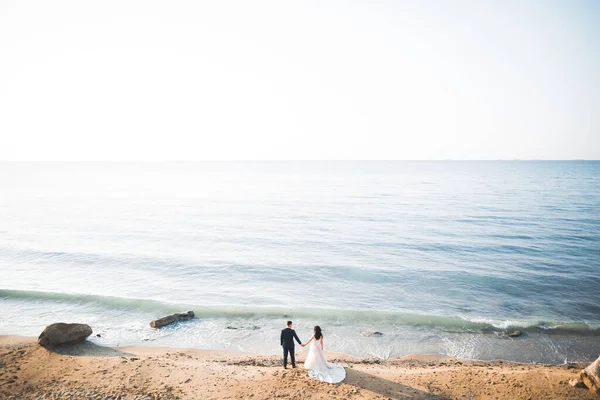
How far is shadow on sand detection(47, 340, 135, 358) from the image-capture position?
13.3 meters

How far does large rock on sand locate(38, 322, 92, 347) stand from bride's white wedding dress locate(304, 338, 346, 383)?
10351mm

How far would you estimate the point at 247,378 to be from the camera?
11211 mm

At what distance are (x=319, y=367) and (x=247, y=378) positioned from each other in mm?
2573

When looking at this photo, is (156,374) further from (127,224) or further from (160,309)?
(127,224)

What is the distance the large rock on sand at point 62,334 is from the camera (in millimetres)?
13344

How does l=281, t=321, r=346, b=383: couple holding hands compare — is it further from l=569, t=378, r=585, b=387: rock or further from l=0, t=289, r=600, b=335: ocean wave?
l=569, t=378, r=585, b=387: rock

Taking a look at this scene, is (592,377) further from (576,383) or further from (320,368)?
(320,368)

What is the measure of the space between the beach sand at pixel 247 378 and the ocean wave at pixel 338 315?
3.56 meters

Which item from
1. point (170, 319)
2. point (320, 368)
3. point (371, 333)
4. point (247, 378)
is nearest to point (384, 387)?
point (320, 368)

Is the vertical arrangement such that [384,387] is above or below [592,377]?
below

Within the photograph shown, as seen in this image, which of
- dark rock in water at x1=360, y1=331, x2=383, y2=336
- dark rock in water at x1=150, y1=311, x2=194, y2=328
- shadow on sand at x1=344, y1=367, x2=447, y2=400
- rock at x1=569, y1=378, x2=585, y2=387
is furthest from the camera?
dark rock in water at x1=150, y1=311, x2=194, y2=328

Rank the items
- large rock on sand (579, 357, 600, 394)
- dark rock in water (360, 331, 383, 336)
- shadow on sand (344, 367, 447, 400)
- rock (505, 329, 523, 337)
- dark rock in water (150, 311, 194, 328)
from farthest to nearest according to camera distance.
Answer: dark rock in water (150, 311, 194, 328) < dark rock in water (360, 331, 383, 336) < rock (505, 329, 523, 337) < shadow on sand (344, 367, 447, 400) < large rock on sand (579, 357, 600, 394)

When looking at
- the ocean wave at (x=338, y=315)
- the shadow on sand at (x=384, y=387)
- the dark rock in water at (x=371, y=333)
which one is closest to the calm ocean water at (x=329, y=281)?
the ocean wave at (x=338, y=315)

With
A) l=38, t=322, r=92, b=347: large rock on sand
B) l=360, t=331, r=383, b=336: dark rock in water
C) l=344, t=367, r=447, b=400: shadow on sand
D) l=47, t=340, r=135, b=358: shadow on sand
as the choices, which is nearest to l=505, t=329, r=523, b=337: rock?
l=360, t=331, r=383, b=336: dark rock in water
